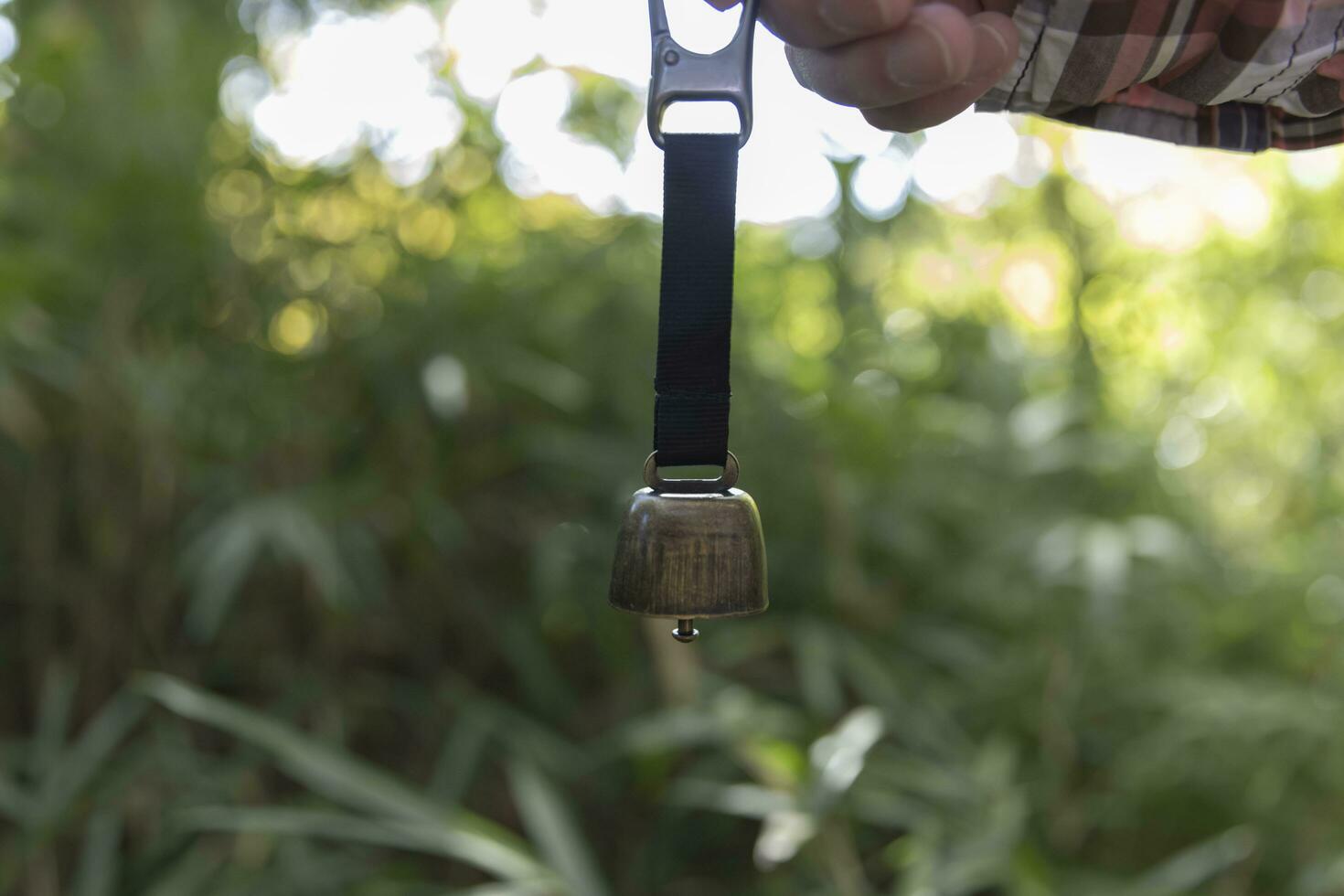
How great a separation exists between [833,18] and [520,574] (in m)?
1.12

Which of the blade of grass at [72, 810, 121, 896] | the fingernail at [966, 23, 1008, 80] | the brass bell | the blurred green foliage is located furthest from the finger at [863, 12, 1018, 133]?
the blade of grass at [72, 810, 121, 896]

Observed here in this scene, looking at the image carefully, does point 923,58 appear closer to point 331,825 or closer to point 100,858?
point 331,825

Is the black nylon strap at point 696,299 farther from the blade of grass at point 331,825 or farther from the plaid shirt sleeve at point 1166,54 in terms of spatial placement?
the blade of grass at point 331,825

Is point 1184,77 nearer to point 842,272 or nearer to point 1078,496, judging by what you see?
point 842,272

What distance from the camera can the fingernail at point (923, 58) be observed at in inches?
11.3

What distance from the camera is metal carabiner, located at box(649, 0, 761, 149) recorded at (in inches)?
12.3

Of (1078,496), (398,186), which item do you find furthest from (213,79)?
(1078,496)

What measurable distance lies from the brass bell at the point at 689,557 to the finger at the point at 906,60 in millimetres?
135

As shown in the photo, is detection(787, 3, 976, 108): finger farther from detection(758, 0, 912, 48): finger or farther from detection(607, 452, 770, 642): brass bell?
detection(607, 452, 770, 642): brass bell

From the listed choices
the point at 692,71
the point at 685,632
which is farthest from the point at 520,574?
the point at 692,71

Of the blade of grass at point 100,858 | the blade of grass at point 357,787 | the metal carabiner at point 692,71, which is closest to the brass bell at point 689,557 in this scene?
the metal carabiner at point 692,71

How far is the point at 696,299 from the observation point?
0.37 meters

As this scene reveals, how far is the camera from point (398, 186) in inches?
53.3

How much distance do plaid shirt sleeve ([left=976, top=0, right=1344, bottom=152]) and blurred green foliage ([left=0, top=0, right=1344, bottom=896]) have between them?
29.1 inches
